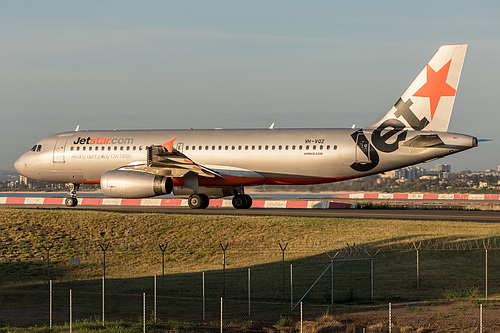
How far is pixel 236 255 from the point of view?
30672 mm

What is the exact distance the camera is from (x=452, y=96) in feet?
118

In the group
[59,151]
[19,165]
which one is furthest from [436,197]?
[19,165]

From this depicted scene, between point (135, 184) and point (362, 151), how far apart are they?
1261 centimetres

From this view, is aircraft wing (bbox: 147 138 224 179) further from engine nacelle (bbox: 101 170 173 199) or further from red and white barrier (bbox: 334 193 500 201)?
red and white barrier (bbox: 334 193 500 201)

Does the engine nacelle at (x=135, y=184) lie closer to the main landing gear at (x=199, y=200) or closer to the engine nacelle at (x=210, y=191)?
the engine nacelle at (x=210, y=191)

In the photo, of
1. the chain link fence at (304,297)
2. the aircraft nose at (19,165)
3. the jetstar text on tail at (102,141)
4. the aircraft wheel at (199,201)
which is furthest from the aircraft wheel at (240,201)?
the aircraft nose at (19,165)

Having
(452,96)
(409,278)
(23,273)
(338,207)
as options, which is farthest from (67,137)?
(409,278)

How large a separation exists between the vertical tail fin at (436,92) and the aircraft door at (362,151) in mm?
2637

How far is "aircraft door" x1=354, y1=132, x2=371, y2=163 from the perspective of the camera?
117 ft

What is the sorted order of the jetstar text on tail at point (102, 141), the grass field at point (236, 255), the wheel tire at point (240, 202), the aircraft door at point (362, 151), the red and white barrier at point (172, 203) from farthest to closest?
the red and white barrier at point (172, 203) < the wheel tire at point (240, 202) < the jetstar text on tail at point (102, 141) < the aircraft door at point (362, 151) < the grass field at point (236, 255)

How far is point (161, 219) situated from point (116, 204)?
16641mm

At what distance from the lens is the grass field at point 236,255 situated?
23250 millimetres

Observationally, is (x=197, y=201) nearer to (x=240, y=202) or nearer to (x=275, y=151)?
(x=240, y=202)

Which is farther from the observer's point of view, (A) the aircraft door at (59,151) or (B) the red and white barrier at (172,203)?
(B) the red and white barrier at (172,203)
